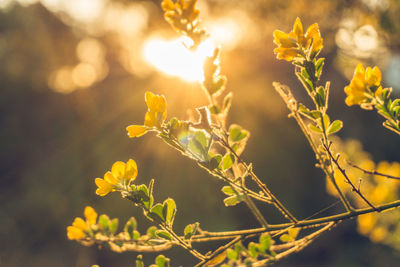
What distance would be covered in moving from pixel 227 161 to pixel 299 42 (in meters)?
0.36

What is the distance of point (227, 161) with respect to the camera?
31.0 inches

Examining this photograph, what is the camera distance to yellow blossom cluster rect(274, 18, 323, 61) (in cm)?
75

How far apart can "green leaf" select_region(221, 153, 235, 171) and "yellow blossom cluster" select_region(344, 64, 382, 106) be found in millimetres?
349

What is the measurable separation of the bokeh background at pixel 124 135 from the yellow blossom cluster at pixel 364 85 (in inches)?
216

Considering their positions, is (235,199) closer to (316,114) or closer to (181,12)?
(316,114)

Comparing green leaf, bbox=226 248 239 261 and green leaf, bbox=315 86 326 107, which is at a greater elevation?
green leaf, bbox=315 86 326 107

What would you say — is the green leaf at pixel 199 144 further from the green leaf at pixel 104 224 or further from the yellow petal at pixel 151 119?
the green leaf at pixel 104 224

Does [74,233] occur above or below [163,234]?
above

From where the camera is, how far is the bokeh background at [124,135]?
926cm

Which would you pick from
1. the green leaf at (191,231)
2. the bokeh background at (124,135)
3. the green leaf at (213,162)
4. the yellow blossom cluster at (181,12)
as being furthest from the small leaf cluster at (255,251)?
the bokeh background at (124,135)

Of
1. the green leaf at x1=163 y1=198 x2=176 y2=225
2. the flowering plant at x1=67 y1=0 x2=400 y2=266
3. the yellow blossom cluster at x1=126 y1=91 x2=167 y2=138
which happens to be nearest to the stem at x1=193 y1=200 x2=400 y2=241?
the flowering plant at x1=67 y1=0 x2=400 y2=266

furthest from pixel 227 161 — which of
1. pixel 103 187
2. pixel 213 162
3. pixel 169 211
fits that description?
pixel 103 187

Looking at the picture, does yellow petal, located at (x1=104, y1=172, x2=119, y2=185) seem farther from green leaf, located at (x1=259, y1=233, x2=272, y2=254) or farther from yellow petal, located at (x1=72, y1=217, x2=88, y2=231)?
green leaf, located at (x1=259, y1=233, x2=272, y2=254)

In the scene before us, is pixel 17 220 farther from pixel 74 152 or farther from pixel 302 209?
pixel 302 209
